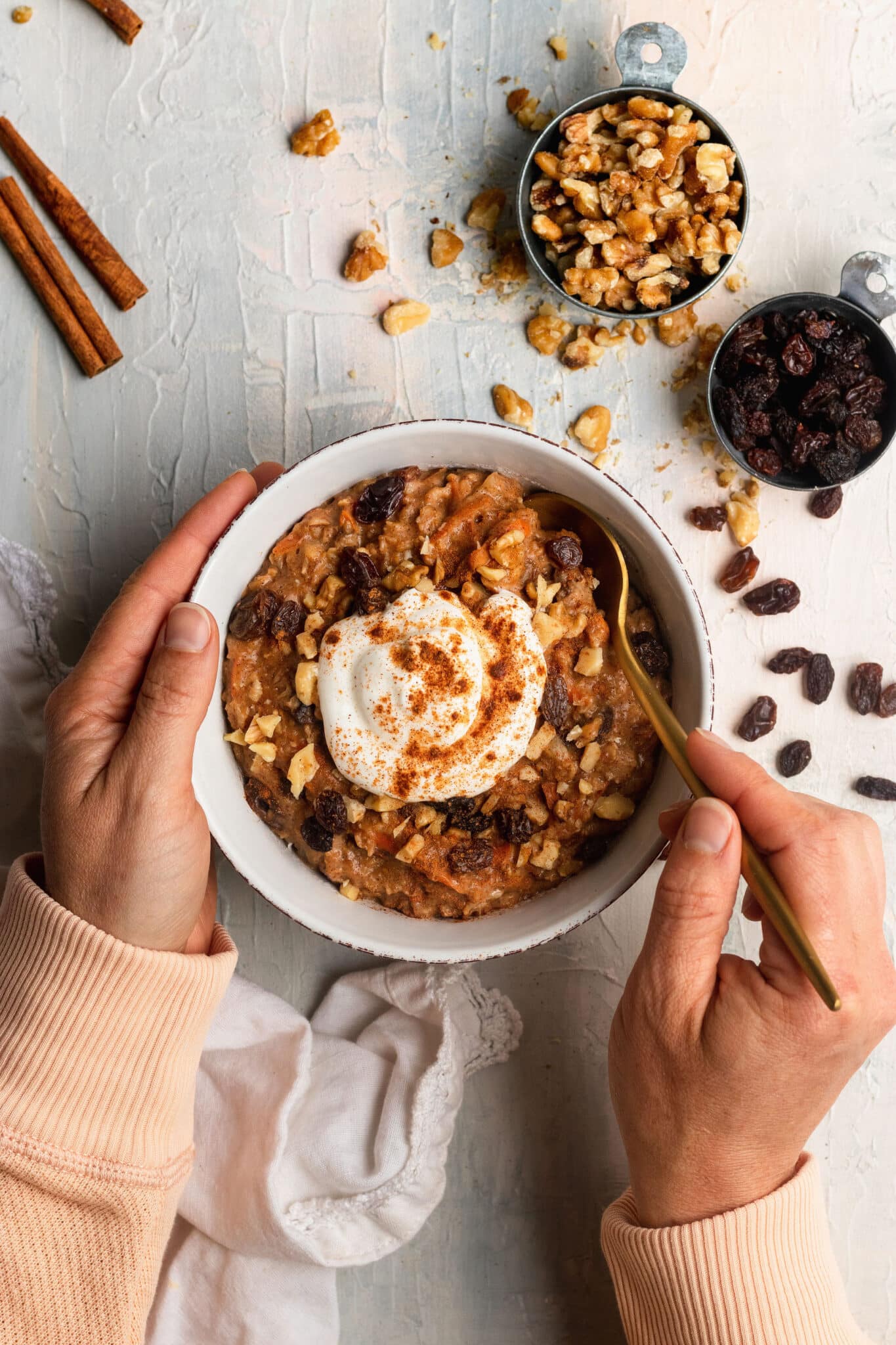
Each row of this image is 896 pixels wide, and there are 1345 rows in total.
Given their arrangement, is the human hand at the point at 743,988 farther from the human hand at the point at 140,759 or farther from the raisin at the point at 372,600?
the human hand at the point at 140,759

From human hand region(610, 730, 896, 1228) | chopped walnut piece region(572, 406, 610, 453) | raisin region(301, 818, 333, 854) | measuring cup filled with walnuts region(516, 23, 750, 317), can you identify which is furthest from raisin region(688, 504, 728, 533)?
raisin region(301, 818, 333, 854)

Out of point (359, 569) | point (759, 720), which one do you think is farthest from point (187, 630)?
point (759, 720)

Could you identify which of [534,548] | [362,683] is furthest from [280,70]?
[362,683]

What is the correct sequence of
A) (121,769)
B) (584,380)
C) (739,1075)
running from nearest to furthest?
1. (739,1075)
2. (121,769)
3. (584,380)

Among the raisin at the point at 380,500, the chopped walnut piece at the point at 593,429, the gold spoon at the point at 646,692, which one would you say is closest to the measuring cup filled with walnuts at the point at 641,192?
the chopped walnut piece at the point at 593,429

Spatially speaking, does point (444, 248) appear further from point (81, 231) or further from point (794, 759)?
point (794, 759)

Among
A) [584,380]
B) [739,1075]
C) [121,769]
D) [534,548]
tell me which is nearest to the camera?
[739,1075]

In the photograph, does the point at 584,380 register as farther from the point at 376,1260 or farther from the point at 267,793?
the point at 376,1260
